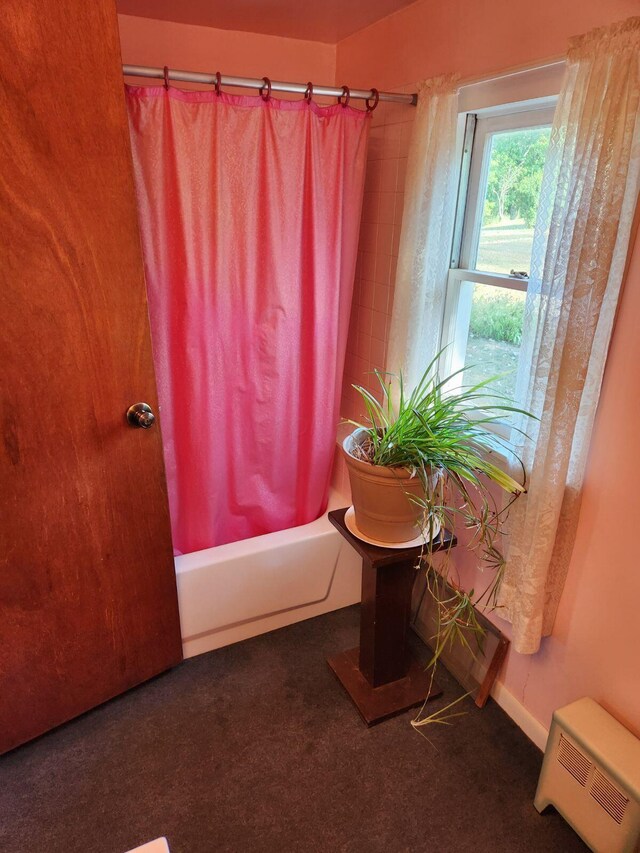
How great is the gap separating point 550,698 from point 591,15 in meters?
1.72

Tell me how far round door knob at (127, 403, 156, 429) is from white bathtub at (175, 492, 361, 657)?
56 cm

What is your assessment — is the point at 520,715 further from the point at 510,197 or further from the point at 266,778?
the point at 510,197

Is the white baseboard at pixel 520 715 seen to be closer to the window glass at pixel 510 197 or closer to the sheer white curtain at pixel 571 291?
the sheer white curtain at pixel 571 291

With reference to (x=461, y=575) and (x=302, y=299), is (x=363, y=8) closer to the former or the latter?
(x=302, y=299)

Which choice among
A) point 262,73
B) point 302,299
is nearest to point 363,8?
point 262,73

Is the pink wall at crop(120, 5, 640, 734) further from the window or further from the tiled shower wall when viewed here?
the window

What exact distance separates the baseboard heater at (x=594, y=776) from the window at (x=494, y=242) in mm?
848

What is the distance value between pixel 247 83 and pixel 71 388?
3.24ft

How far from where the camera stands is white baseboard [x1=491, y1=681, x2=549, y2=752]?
5.24 ft

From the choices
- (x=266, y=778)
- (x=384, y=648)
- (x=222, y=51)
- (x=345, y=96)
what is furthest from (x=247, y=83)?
(x=266, y=778)

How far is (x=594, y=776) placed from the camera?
126 centimetres

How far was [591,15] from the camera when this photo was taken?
3.83 feet

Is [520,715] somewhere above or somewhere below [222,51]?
below

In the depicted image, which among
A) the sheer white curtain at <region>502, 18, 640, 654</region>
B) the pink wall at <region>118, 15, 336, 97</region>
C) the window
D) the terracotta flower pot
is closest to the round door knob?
the terracotta flower pot
